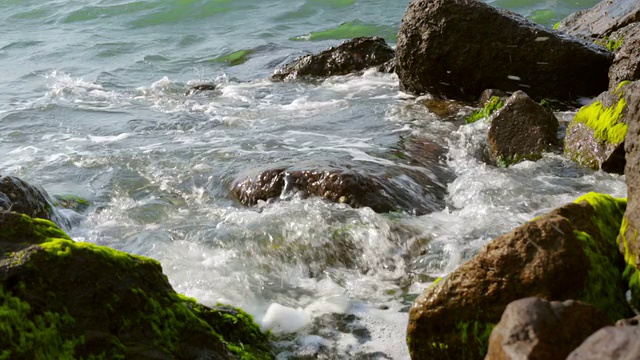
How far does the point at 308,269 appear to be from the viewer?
18.0 feet

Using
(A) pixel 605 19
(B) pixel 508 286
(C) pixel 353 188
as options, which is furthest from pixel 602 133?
(A) pixel 605 19

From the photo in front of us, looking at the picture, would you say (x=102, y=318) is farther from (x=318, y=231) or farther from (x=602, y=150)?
(x=602, y=150)

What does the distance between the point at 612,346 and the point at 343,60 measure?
10.5 metres

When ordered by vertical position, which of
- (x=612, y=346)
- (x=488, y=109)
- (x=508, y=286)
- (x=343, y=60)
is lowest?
(x=343, y=60)

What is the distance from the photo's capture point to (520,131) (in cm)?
773

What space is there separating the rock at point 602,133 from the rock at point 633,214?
283 centimetres

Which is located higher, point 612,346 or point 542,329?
point 612,346

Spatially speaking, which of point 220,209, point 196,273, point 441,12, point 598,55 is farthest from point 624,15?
point 196,273

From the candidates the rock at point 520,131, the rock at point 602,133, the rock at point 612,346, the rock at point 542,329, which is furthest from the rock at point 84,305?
the rock at point 520,131

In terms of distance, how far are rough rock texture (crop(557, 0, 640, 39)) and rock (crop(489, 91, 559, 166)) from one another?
3.94 m

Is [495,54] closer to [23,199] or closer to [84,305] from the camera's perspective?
[23,199]

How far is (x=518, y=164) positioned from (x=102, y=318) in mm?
5148

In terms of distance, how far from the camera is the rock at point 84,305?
3064 millimetres

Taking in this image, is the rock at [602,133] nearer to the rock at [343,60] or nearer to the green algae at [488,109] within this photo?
the green algae at [488,109]
